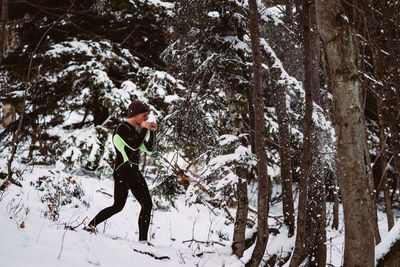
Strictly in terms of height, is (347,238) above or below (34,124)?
below

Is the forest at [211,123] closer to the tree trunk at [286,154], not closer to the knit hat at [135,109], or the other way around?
the tree trunk at [286,154]

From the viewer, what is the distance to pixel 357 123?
232 cm

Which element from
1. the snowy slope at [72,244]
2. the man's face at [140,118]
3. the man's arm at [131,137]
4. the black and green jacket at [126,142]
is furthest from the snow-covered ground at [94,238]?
the man's face at [140,118]

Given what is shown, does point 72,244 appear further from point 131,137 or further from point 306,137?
point 306,137

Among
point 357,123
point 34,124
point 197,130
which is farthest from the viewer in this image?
point 34,124

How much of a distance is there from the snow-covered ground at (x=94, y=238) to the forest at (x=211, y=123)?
3 centimetres

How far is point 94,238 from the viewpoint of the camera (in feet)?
12.0

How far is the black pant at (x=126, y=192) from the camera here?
159 inches

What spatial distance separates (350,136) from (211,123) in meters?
3.46

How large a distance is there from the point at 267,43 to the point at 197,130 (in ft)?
6.18

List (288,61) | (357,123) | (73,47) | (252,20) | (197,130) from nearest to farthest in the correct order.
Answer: (357,123), (252,20), (288,61), (197,130), (73,47)

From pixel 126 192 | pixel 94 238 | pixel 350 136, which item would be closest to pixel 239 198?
pixel 126 192

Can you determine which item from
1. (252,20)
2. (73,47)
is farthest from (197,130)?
(73,47)

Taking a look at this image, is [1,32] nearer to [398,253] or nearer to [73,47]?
[73,47]
